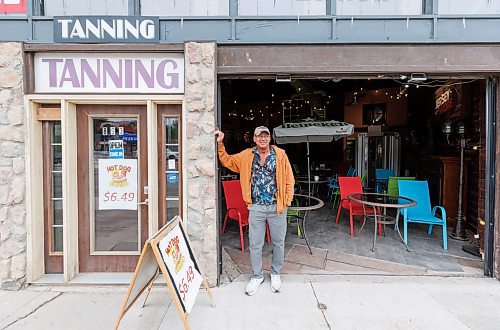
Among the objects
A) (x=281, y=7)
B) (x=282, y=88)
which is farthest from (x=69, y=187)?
(x=282, y=88)

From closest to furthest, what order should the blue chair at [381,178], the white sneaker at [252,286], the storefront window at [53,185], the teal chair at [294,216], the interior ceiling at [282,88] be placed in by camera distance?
the white sneaker at [252,286] → the storefront window at [53,185] → the teal chair at [294,216] → the blue chair at [381,178] → the interior ceiling at [282,88]

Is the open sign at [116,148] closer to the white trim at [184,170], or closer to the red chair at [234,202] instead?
the white trim at [184,170]

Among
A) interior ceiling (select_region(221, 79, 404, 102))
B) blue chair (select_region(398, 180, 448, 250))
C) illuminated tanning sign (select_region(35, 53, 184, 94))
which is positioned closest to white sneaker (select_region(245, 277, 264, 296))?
illuminated tanning sign (select_region(35, 53, 184, 94))

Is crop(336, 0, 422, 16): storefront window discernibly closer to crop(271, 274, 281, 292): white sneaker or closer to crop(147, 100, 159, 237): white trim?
crop(147, 100, 159, 237): white trim

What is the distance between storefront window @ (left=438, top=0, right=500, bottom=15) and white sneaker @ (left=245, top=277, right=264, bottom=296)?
3744 mm

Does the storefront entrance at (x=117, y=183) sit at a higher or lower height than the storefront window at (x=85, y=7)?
lower

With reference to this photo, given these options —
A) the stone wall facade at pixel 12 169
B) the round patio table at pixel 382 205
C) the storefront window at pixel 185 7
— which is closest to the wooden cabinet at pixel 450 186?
the round patio table at pixel 382 205

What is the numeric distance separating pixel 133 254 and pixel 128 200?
66cm

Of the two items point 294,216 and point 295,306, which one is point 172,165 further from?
point 294,216

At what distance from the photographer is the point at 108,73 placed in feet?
11.2

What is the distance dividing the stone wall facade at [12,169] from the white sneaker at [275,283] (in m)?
2.77

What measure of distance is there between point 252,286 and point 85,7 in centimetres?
377

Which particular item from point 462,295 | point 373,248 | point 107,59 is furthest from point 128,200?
point 462,295

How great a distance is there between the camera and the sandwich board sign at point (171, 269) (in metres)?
2.34
